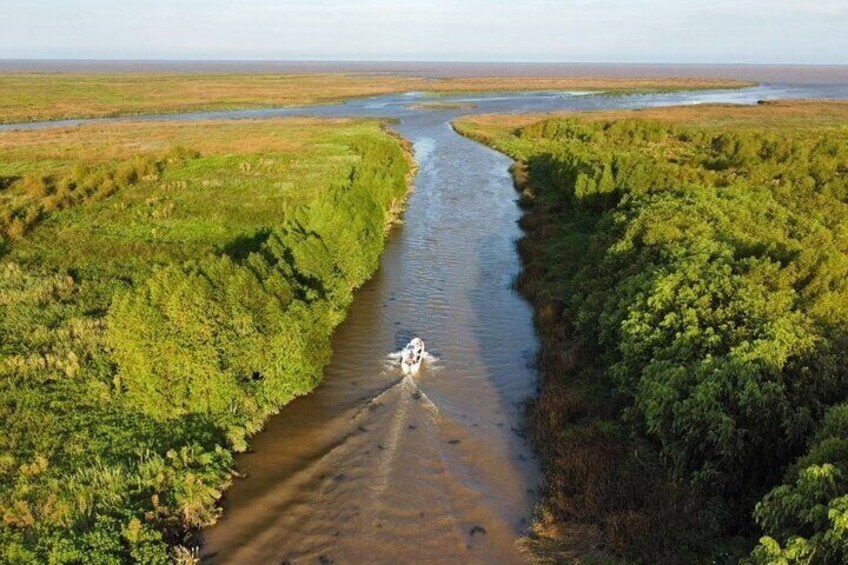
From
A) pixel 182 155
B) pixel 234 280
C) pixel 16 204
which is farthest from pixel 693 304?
pixel 182 155

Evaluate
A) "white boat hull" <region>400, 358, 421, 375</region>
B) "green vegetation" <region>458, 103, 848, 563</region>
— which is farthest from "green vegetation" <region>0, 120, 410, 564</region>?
"green vegetation" <region>458, 103, 848, 563</region>

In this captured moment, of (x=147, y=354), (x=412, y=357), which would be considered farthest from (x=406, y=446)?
(x=147, y=354)

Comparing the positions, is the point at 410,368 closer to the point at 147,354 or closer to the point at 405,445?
the point at 405,445

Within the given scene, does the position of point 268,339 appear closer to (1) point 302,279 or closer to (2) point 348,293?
(1) point 302,279

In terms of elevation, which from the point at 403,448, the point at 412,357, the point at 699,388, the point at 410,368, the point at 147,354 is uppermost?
the point at 699,388

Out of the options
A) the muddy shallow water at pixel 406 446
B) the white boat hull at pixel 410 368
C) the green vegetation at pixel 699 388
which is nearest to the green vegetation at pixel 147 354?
the muddy shallow water at pixel 406 446

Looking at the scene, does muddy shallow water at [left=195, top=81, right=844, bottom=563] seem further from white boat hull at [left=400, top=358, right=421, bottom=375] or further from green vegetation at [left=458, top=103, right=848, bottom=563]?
green vegetation at [left=458, top=103, right=848, bottom=563]

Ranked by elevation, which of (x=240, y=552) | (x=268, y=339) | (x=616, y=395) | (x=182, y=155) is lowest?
(x=240, y=552)

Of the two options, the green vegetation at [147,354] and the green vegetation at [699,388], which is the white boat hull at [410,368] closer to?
the green vegetation at [147,354]
